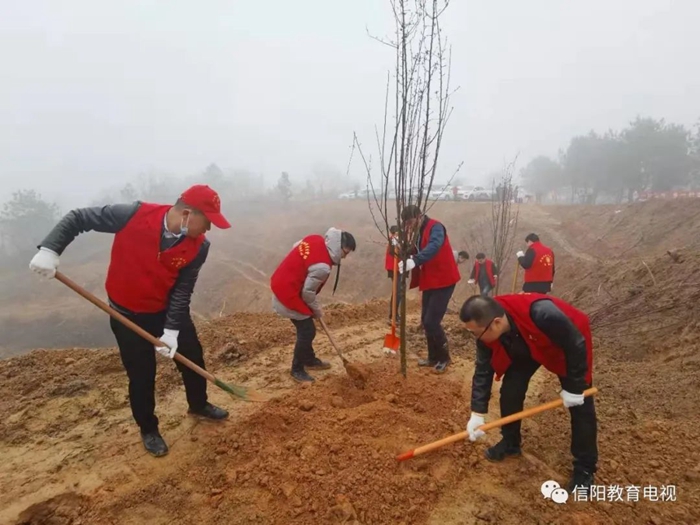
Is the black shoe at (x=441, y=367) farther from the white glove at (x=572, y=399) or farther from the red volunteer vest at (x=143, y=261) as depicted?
the red volunteer vest at (x=143, y=261)

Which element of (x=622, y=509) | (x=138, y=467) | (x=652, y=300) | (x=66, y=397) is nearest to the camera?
(x=622, y=509)

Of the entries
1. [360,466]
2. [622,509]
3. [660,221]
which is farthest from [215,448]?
[660,221]

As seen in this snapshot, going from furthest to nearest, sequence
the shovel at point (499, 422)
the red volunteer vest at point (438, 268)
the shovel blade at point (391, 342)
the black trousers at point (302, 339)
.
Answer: the shovel blade at point (391, 342) < the red volunteer vest at point (438, 268) < the black trousers at point (302, 339) < the shovel at point (499, 422)

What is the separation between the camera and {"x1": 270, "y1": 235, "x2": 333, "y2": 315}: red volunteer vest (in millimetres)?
3955

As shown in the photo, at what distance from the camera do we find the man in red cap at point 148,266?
9.28 ft

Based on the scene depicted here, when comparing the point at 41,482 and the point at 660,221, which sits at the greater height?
the point at 660,221

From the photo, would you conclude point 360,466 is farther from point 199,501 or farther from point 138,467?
point 138,467

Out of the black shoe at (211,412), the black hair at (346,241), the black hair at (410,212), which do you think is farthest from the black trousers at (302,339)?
the black hair at (410,212)

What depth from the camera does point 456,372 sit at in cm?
445

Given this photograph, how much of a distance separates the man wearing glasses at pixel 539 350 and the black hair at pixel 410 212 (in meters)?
1.12

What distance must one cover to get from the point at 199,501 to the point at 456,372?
2.75 m

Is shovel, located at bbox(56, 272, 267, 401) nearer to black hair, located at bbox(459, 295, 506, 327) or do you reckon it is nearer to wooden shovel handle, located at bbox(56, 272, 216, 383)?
wooden shovel handle, located at bbox(56, 272, 216, 383)

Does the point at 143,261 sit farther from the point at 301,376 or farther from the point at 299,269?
the point at 301,376

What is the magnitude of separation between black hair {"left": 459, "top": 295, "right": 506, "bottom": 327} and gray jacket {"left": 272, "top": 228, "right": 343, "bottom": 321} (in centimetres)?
164
